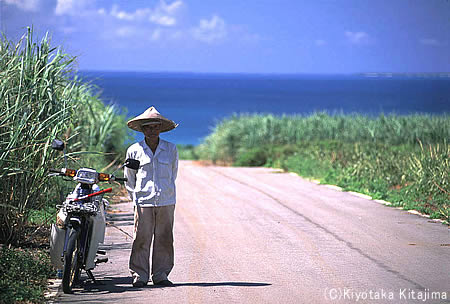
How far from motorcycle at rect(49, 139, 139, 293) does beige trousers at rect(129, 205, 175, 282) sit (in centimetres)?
43

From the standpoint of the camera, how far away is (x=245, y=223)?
12.4 m

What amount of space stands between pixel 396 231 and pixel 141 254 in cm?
505

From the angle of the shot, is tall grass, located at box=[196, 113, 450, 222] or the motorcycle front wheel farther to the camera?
tall grass, located at box=[196, 113, 450, 222]

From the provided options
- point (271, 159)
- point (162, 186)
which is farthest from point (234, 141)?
point (162, 186)

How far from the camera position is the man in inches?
317

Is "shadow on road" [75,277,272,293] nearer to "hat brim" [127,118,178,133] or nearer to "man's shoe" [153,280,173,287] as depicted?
"man's shoe" [153,280,173,287]

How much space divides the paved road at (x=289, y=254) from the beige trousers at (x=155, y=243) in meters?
0.21

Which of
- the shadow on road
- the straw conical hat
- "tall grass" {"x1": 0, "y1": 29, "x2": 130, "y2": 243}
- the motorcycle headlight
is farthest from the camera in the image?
"tall grass" {"x1": 0, "y1": 29, "x2": 130, "y2": 243}

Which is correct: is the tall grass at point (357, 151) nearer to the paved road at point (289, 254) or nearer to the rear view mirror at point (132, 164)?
the paved road at point (289, 254)

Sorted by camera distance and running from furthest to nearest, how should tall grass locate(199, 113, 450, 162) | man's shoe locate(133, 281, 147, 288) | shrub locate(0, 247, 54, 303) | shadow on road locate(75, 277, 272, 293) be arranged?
1. tall grass locate(199, 113, 450, 162)
2. man's shoe locate(133, 281, 147, 288)
3. shadow on road locate(75, 277, 272, 293)
4. shrub locate(0, 247, 54, 303)

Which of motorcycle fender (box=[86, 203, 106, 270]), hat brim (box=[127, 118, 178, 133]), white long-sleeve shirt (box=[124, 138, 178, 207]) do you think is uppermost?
hat brim (box=[127, 118, 178, 133])

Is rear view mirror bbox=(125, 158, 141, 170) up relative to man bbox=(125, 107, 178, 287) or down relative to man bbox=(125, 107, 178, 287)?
up

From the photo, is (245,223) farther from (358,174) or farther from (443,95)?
(443,95)

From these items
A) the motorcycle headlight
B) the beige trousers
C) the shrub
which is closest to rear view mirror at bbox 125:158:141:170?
the motorcycle headlight
